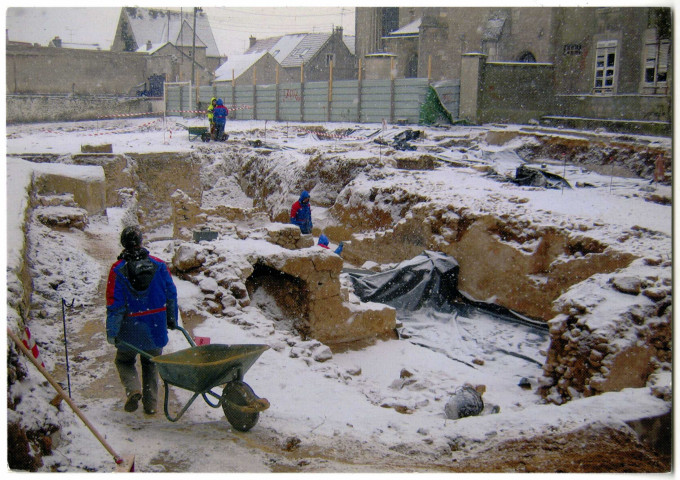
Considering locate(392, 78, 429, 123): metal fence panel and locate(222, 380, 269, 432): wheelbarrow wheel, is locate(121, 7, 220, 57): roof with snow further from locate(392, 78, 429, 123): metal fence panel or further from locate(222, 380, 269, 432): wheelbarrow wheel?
locate(392, 78, 429, 123): metal fence panel

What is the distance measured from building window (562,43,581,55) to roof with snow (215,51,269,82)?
4.84 m

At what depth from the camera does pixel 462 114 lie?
12578 millimetres

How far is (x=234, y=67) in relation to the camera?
373 inches

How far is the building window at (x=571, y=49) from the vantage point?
8903 millimetres

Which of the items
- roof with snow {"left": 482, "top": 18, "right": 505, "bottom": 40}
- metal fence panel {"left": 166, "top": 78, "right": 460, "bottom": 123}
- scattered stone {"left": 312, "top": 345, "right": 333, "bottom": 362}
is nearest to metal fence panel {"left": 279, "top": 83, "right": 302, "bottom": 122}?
metal fence panel {"left": 166, "top": 78, "right": 460, "bottom": 123}

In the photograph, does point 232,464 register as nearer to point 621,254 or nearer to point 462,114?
point 621,254

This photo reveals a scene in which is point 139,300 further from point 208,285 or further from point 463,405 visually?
point 463,405

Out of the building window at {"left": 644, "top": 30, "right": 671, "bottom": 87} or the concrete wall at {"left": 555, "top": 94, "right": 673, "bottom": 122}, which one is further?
the concrete wall at {"left": 555, "top": 94, "right": 673, "bottom": 122}

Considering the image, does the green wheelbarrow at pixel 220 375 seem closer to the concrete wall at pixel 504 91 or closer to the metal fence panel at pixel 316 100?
the concrete wall at pixel 504 91

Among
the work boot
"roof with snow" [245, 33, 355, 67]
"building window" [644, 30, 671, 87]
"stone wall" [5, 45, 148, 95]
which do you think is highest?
"roof with snow" [245, 33, 355, 67]

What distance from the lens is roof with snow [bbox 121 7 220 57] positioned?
11.9 ft

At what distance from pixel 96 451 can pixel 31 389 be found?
15.2 inches

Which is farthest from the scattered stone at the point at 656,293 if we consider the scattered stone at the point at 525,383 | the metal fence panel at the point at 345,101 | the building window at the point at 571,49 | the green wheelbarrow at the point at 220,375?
the metal fence panel at the point at 345,101

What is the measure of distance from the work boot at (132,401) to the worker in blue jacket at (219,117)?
891cm
